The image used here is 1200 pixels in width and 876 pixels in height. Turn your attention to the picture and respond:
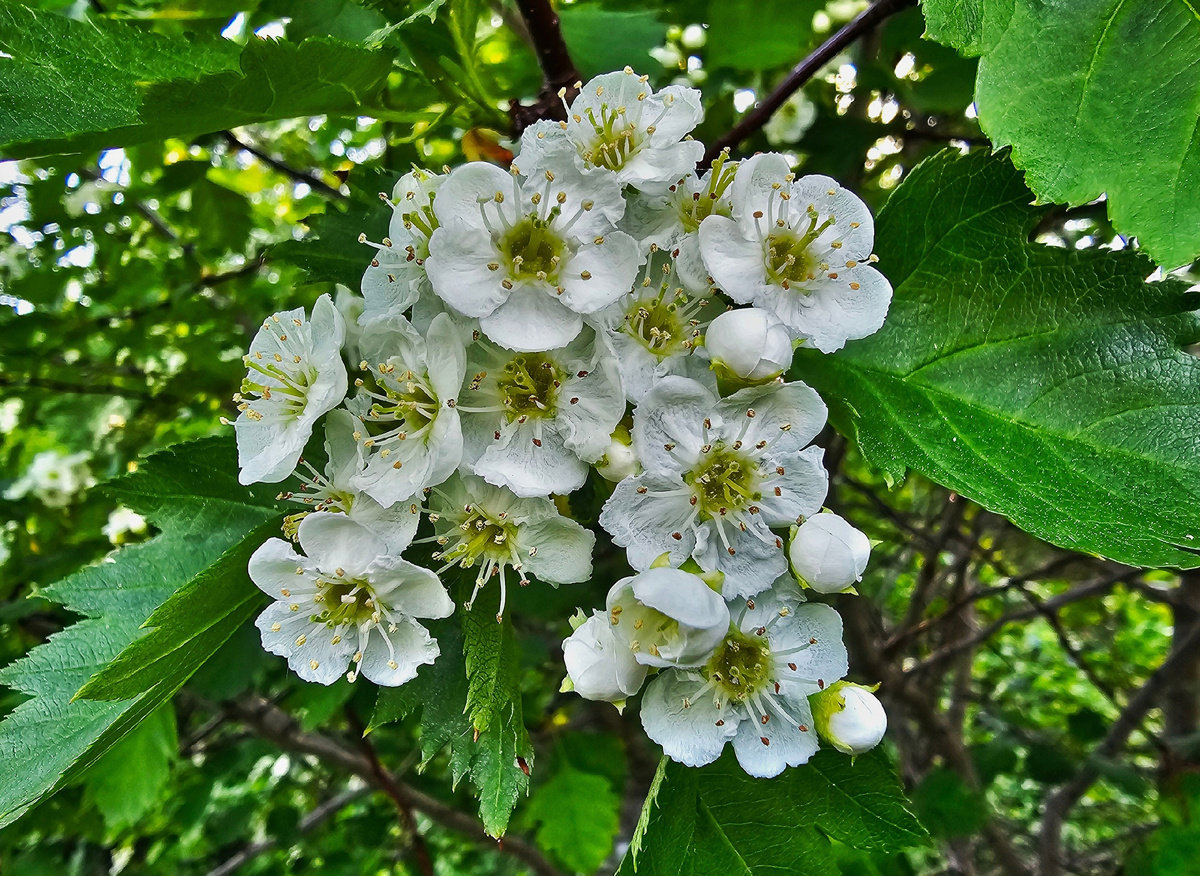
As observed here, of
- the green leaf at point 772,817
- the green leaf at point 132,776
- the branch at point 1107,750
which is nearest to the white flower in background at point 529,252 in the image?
the green leaf at point 772,817

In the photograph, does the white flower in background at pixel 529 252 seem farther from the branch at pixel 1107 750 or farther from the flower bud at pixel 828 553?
the branch at pixel 1107 750

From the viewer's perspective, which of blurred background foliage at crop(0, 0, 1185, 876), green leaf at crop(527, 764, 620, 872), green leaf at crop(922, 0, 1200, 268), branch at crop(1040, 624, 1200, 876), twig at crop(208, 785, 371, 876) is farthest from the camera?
twig at crop(208, 785, 371, 876)

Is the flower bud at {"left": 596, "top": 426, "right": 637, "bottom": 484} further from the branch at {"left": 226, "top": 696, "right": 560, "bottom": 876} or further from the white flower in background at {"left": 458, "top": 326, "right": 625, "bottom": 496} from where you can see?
the branch at {"left": 226, "top": 696, "right": 560, "bottom": 876}

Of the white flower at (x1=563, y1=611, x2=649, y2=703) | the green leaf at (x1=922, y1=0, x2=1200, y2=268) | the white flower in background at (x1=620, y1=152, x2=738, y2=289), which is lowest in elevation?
the white flower at (x1=563, y1=611, x2=649, y2=703)

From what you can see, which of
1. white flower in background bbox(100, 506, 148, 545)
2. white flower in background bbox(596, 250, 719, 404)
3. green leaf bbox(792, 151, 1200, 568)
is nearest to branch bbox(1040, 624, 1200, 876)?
green leaf bbox(792, 151, 1200, 568)

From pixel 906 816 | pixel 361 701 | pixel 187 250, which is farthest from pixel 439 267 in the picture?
pixel 187 250

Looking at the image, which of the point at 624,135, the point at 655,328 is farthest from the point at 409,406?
the point at 624,135
